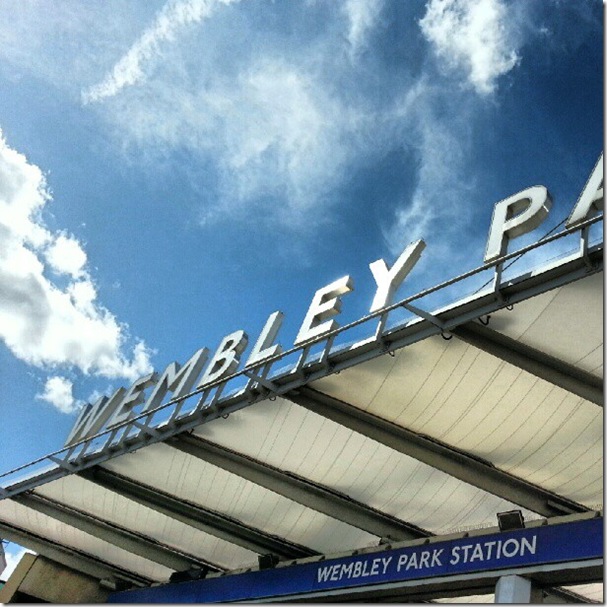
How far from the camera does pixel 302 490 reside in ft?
65.8

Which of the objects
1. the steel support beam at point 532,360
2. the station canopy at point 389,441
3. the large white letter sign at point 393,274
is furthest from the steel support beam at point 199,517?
the steel support beam at point 532,360

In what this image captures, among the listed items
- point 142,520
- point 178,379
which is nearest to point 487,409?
point 178,379

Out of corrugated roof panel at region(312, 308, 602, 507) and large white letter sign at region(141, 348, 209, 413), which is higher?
large white letter sign at region(141, 348, 209, 413)

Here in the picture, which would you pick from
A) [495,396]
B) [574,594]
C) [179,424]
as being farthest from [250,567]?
[495,396]

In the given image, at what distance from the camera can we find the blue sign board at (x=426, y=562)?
1383 centimetres

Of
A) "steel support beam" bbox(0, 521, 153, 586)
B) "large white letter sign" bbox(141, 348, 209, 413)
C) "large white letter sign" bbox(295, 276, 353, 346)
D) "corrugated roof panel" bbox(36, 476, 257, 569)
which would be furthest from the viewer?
"steel support beam" bbox(0, 521, 153, 586)

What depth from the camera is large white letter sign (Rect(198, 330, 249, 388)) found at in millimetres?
17791

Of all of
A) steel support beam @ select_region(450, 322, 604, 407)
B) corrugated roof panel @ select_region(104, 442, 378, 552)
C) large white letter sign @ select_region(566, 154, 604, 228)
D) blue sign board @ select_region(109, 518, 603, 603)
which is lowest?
blue sign board @ select_region(109, 518, 603, 603)

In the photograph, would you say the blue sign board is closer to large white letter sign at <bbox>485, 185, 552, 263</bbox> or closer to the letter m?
large white letter sign at <bbox>485, 185, 552, 263</bbox>

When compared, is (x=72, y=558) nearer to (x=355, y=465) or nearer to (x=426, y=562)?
(x=355, y=465)

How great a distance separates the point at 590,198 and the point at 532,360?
12.8 feet

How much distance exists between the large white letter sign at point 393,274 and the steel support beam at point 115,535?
56.4 ft

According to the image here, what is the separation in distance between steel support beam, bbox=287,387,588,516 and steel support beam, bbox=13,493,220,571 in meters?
13.8

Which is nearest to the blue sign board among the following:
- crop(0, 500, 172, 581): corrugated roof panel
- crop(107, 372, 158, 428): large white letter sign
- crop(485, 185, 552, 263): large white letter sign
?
crop(485, 185, 552, 263): large white letter sign
